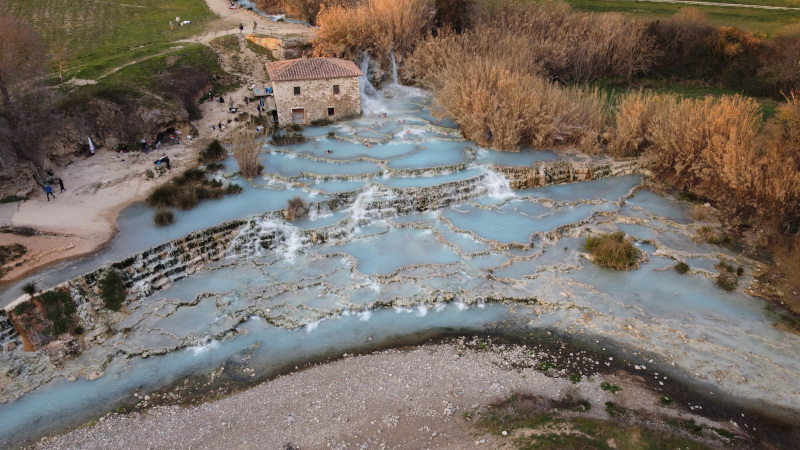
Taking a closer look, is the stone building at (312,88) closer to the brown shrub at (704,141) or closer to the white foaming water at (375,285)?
the white foaming water at (375,285)

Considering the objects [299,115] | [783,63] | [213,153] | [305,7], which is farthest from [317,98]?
[783,63]

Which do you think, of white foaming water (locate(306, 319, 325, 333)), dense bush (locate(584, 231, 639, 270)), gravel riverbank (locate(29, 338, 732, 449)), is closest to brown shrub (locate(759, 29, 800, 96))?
dense bush (locate(584, 231, 639, 270))

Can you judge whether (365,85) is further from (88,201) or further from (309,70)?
(88,201)

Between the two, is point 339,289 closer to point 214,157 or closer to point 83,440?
point 83,440

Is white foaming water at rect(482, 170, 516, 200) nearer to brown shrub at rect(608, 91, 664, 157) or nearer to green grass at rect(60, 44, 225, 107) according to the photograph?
brown shrub at rect(608, 91, 664, 157)

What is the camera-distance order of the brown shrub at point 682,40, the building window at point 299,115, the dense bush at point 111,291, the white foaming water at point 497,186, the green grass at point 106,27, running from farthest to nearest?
1. the brown shrub at point 682,40
2. the green grass at point 106,27
3. the building window at point 299,115
4. the white foaming water at point 497,186
5. the dense bush at point 111,291

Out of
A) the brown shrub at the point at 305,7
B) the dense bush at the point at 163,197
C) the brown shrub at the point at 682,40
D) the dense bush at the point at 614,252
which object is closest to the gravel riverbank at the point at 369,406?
the dense bush at the point at 614,252
